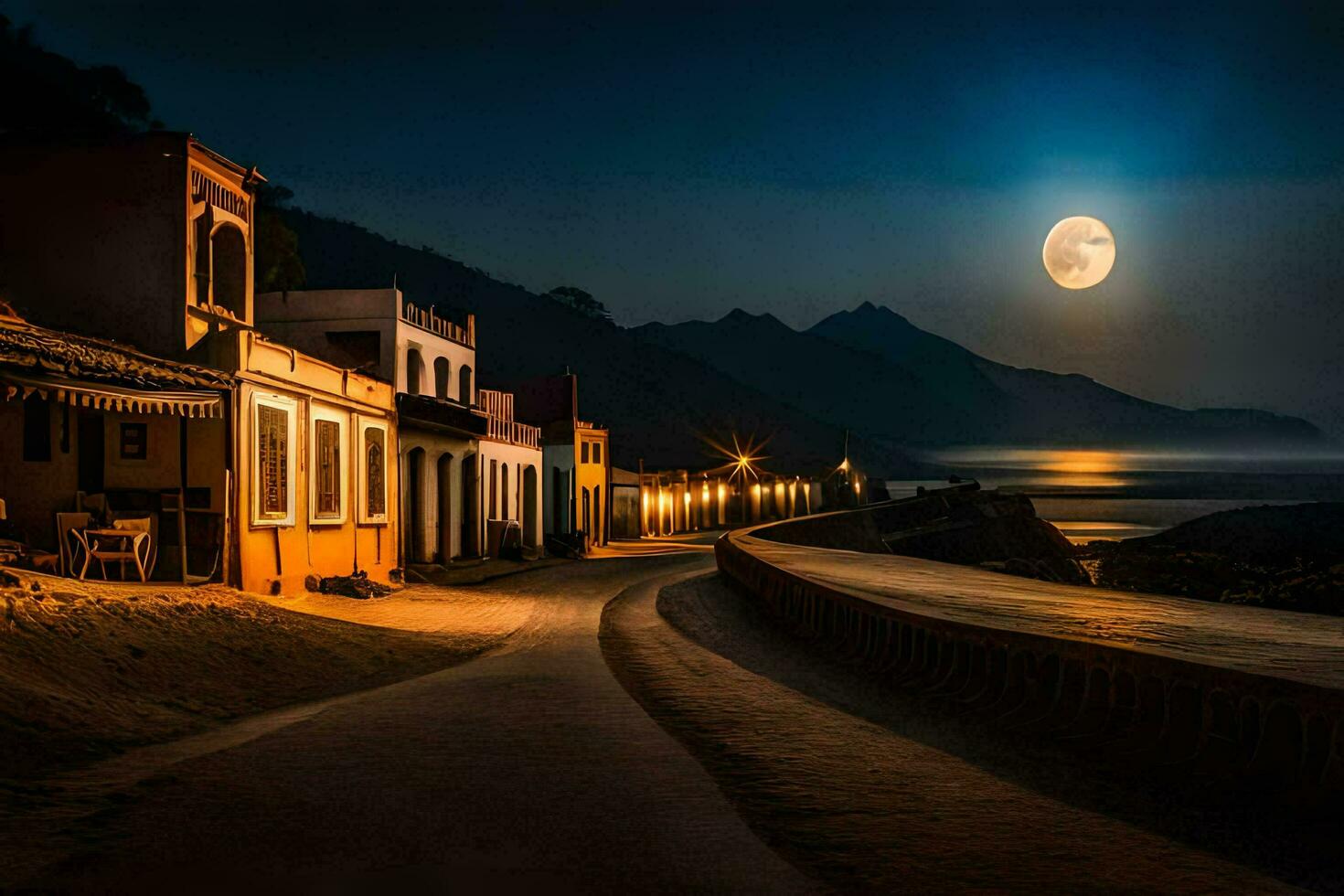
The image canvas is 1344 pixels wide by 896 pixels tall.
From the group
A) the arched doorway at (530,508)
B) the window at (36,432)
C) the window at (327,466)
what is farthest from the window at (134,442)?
the arched doorway at (530,508)

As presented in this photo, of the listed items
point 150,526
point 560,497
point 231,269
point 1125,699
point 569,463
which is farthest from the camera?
point 569,463

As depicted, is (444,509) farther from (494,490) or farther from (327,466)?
A: (327,466)

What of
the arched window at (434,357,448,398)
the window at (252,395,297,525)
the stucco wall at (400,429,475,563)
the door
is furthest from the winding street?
the arched window at (434,357,448,398)

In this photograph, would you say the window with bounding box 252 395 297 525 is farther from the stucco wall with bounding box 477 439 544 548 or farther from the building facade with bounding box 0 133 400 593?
the stucco wall with bounding box 477 439 544 548

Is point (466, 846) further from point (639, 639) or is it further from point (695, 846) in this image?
point (639, 639)

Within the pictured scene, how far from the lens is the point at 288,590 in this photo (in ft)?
65.8

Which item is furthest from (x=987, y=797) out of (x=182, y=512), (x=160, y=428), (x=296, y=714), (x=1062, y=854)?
(x=160, y=428)

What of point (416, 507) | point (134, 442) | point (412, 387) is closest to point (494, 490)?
point (412, 387)

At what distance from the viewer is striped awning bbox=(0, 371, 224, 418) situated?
13.3 m

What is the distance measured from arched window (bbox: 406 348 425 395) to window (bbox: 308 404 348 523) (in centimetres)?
850

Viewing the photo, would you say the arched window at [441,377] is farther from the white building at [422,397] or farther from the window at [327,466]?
the window at [327,466]

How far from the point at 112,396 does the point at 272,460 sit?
15.8 feet

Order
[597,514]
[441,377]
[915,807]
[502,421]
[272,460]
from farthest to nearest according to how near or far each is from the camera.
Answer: [597,514] → [502,421] → [441,377] → [272,460] → [915,807]

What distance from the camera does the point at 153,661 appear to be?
11.6 metres
